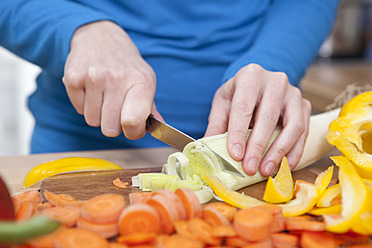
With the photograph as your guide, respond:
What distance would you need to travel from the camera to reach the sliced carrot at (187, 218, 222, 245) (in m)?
0.78

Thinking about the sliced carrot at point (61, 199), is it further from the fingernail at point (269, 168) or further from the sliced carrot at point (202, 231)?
the fingernail at point (269, 168)

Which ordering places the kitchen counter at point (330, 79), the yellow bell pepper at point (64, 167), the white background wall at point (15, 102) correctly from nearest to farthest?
the yellow bell pepper at point (64, 167)
the kitchen counter at point (330, 79)
the white background wall at point (15, 102)

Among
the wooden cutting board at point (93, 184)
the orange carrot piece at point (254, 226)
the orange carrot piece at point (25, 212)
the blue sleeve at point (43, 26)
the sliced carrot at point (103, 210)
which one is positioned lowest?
the wooden cutting board at point (93, 184)

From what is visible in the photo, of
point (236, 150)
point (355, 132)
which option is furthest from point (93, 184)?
point (355, 132)

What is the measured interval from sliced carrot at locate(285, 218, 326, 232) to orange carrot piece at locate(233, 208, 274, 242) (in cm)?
6

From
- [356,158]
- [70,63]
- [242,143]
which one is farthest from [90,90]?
[356,158]

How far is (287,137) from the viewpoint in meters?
1.11

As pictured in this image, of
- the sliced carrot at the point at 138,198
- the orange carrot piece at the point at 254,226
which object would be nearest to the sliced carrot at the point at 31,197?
the sliced carrot at the point at 138,198

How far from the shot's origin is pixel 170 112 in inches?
57.9

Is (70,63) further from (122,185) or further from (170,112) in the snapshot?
(170,112)

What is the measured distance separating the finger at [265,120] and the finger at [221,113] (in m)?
0.12

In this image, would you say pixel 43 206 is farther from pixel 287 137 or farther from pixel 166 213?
pixel 287 137

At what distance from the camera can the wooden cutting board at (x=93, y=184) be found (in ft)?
3.42

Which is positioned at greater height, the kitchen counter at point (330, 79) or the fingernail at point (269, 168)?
the fingernail at point (269, 168)
